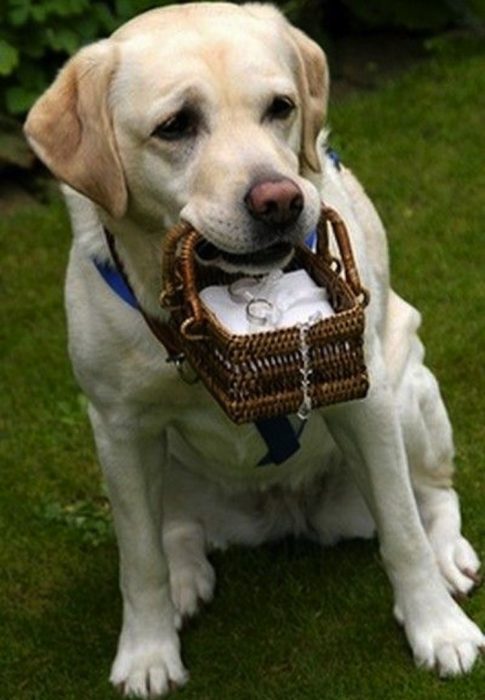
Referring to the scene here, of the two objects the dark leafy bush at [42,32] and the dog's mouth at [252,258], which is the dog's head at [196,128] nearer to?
the dog's mouth at [252,258]

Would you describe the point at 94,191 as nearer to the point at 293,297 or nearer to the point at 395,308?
the point at 293,297

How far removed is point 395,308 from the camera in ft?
17.0

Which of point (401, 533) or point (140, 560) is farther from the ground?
point (401, 533)

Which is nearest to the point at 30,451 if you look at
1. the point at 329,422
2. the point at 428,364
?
the point at 428,364

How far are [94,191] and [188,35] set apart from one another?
390 millimetres

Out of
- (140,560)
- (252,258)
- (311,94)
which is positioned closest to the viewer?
(252,258)

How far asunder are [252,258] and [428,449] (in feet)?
4.18

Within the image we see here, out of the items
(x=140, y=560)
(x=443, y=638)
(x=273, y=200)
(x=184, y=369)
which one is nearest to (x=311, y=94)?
(x=273, y=200)

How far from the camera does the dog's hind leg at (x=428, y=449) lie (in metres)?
5.02

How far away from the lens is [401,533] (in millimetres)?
4680

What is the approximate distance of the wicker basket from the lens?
394 centimetres

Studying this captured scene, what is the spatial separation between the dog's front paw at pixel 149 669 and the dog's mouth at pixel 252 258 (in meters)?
1.25

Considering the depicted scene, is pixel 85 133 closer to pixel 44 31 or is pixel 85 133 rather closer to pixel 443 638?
pixel 443 638

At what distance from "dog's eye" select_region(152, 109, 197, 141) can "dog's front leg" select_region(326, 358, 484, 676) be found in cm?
83
